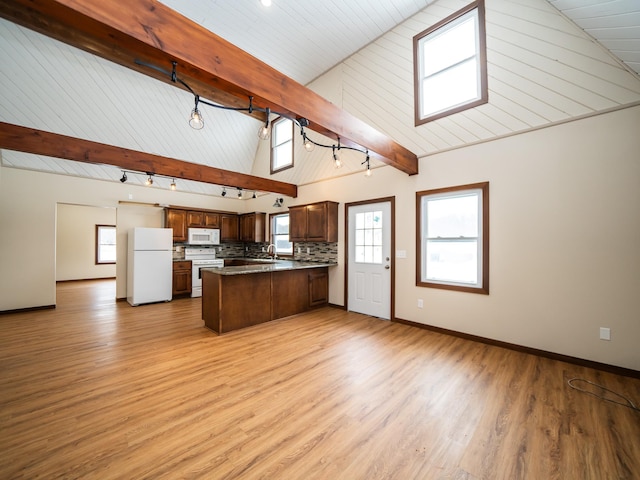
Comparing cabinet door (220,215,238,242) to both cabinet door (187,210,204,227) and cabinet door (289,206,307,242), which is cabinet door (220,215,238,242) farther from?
cabinet door (289,206,307,242)

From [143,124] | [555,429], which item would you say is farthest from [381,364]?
[143,124]

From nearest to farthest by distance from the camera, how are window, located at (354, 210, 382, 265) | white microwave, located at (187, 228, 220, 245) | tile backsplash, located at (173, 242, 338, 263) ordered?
window, located at (354, 210, 382, 265) < tile backsplash, located at (173, 242, 338, 263) < white microwave, located at (187, 228, 220, 245)

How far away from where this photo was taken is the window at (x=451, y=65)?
349cm

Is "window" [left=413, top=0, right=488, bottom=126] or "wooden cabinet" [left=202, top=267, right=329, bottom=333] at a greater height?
"window" [left=413, top=0, right=488, bottom=126]

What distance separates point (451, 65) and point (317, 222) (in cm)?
332

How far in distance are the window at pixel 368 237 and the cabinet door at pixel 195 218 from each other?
437 centimetres

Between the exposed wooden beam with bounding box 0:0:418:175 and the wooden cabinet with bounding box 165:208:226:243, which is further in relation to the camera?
the wooden cabinet with bounding box 165:208:226:243

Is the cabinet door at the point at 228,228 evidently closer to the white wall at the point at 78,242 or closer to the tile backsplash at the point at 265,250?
the tile backsplash at the point at 265,250

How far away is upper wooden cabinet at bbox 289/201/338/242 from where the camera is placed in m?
5.18

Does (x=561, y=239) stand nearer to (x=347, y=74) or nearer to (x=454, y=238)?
(x=454, y=238)

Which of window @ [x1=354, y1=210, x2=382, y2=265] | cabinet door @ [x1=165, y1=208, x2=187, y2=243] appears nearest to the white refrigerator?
cabinet door @ [x1=165, y1=208, x2=187, y2=243]

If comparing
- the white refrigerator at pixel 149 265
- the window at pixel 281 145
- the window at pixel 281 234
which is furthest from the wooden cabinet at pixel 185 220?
the window at pixel 281 145

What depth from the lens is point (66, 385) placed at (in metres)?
2.35

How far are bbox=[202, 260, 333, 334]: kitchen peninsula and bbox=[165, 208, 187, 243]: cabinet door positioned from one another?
2.99 metres
